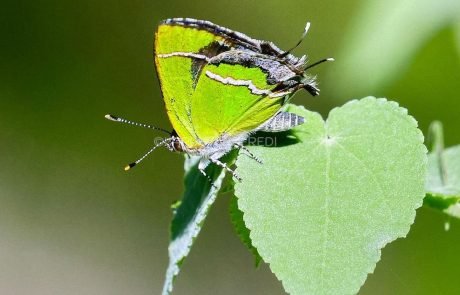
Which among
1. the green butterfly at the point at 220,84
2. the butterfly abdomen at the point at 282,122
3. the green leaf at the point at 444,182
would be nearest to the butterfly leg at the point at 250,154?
the green butterfly at the point at 220,84

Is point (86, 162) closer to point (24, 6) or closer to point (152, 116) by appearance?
point (152, 116)

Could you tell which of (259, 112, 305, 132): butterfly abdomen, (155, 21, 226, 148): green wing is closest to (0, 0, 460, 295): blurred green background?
(155, 21, 226, 148): green wing

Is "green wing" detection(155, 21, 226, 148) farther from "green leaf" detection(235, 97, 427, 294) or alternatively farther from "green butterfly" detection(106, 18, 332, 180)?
"green leaf" detection(235, 97, 427, 294)

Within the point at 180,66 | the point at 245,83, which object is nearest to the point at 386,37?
the point at 245,83

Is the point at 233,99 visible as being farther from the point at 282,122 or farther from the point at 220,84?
the point at 282,122

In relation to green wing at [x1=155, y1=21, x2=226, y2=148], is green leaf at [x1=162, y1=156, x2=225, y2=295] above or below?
below

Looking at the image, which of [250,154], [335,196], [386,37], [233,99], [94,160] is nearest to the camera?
[335,196]

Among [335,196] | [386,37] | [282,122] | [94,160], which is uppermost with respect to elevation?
[94,160]
